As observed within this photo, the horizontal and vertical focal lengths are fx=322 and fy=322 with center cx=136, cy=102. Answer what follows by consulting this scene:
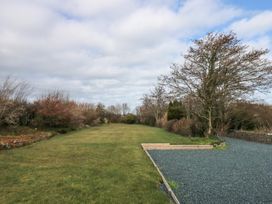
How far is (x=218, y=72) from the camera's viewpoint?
2134 centimetres

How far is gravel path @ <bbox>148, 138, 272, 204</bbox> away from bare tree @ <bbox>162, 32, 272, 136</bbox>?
9.93 m

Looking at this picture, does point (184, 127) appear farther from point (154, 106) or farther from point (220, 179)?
point (154, 106)

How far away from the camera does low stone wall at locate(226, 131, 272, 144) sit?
19725 millimetres

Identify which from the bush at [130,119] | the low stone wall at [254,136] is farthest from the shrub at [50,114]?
the bush at [130,119]

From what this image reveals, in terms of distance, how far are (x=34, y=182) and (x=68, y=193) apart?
1.31m

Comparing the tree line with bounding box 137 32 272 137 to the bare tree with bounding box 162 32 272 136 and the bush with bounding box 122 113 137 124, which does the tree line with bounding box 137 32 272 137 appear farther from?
the bush with bounding box 122 113 137 124

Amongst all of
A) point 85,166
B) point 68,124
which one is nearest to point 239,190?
point 85,166

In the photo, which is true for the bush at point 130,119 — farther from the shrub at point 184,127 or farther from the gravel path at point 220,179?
the gravel path at point 220,179

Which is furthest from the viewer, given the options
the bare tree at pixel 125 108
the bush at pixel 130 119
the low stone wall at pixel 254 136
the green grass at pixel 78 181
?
the bare tree at pixel 125 108

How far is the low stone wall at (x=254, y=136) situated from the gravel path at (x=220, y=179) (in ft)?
26.9

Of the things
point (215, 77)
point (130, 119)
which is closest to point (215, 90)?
point (215, 77)

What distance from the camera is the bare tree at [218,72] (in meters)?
20.7

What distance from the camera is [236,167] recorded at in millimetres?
10172

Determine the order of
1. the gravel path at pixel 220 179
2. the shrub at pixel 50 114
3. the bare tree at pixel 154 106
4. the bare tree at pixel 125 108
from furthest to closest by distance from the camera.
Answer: the bare tree at pixel 125 108 < the bare tree at pixel 154 106 < the shrub at pixel 50 114 < the gravel path at pixel 220 179
